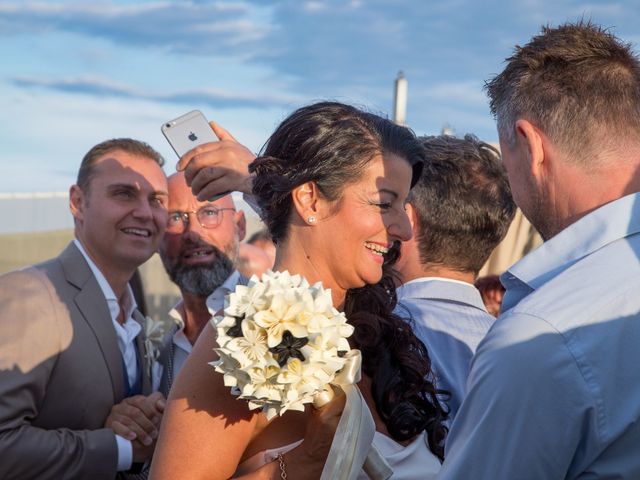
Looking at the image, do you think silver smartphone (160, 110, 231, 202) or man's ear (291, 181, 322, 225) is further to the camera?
silver smartphone (160, 110, 231, 202)

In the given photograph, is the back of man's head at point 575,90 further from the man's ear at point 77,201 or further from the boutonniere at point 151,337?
the man's ear at point 77,201

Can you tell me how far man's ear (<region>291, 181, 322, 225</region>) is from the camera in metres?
3.06

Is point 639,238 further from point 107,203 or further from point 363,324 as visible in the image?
point 107,203

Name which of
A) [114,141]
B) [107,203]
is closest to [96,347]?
[107,203]

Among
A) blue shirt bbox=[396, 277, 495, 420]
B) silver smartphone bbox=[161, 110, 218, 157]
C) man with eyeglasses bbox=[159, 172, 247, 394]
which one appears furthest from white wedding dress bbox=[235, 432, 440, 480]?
man with eyeglasses bbox=[159, 172, 247, 394]

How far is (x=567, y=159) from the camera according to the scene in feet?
8.00

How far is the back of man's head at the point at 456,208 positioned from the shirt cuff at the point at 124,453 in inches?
64.0

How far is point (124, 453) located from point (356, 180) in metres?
1.95

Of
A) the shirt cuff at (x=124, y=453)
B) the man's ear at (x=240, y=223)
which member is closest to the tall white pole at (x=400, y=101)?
the man's ear at (x=240, y=223)

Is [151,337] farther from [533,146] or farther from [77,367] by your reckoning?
[533,146]

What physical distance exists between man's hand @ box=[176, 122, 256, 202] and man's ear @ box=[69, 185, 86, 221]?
1.77 m

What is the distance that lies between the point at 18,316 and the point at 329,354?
222cm

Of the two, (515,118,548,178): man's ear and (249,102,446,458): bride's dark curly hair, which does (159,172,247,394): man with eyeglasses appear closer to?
(249,102,446,458): bride's dark curly hair

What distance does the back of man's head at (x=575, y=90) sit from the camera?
2.44m
